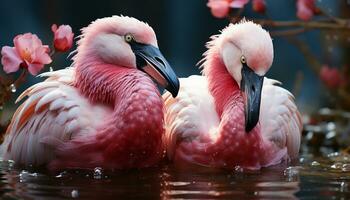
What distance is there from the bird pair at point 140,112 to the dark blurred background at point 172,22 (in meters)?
5.93

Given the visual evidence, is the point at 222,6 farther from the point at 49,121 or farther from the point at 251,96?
the point at 49,121

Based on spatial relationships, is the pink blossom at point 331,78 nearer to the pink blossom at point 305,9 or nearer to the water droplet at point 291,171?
the pink blossom at point 305,9

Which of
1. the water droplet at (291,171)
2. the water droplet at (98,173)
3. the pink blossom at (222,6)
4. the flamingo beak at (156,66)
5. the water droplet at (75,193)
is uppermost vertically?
the pink blossom at (222,6)

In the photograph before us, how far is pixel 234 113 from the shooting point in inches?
227

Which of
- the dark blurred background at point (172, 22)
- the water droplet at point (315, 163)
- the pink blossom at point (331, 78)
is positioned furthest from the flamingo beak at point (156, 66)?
the dark blurred background at point (172, 22)

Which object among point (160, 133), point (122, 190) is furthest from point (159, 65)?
point (122, 190)

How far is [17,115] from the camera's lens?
19.2 feet

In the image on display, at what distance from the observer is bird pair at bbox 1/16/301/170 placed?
17.9ft

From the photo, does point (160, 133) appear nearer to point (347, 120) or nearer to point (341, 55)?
point (347, 120)

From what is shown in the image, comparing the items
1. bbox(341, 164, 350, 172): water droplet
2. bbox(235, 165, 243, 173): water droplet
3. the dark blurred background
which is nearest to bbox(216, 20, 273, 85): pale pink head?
bbox(235, 165, 243, 173): water droplet

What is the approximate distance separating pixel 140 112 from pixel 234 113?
2.28ft

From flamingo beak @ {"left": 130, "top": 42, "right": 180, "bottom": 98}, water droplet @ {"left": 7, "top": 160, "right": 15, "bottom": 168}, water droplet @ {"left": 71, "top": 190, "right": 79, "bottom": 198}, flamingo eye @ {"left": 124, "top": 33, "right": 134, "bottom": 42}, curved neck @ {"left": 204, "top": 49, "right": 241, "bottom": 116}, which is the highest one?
flamingo eye @ {"left": 124, "top": 33, "right": 134, "bottom": 42}

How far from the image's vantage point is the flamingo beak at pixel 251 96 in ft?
18.2

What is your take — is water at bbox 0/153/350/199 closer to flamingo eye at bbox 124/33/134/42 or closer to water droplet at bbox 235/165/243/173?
water droplet at bbox 235/165/243/173
